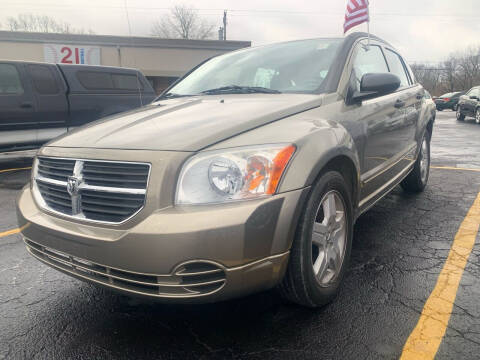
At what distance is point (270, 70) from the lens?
3.06 m

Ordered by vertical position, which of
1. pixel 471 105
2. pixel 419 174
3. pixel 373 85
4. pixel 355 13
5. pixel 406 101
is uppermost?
pixel 355 13

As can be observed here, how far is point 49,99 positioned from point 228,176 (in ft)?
21.6

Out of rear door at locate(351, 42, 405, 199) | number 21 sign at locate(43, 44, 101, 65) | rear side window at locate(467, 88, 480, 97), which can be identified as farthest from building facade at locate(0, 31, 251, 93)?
rear door at locate(351, 42, 405, 199)

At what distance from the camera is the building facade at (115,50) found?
2205 cm

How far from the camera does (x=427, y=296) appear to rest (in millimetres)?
2391

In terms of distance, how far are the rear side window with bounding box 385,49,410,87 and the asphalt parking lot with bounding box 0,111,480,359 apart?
1.85 m

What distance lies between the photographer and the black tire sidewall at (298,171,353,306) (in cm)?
196

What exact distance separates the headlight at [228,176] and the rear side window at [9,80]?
6.40 m

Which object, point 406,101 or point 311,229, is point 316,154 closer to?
point 311,229

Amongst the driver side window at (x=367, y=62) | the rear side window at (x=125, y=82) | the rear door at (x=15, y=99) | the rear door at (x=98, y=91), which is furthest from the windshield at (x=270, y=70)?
the rear side window at (x=125, y=82)

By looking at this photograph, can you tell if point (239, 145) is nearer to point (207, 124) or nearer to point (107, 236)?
point (207, 124)

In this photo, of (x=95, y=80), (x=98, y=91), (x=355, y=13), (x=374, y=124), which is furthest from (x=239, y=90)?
(x=355, y=13)

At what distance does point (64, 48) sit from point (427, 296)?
A: 24.3 meters

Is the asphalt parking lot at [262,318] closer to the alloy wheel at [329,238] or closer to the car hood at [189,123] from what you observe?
the alloy wheel at [329,238]
